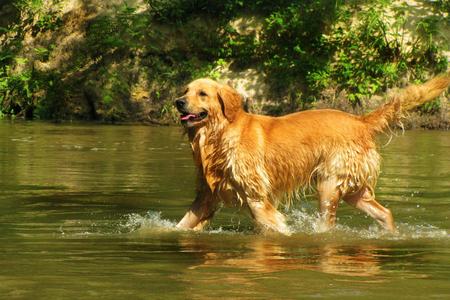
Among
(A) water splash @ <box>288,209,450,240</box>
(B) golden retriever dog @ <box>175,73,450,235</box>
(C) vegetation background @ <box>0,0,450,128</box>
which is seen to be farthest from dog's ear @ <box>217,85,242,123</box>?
(C) vegetation background @ <box>0,0,450,128</box>

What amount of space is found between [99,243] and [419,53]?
17113 mm

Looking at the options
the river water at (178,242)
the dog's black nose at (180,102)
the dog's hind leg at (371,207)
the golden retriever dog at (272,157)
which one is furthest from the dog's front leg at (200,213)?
the dog's hind leg at (371,207)

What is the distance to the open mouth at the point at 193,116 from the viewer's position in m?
8.65

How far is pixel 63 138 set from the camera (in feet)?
60.5

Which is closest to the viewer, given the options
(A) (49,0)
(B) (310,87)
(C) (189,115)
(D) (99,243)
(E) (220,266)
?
(E) (220,266)

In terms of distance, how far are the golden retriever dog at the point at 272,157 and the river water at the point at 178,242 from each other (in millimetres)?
270

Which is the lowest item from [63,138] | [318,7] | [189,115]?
[63,138]

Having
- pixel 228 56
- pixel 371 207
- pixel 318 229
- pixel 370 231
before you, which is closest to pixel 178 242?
pixel 318 229

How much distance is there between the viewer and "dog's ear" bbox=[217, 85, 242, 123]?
8.70 metres

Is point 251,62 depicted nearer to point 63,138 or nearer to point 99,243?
point 63,138

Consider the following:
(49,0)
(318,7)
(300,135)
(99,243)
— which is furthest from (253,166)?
(49,0)

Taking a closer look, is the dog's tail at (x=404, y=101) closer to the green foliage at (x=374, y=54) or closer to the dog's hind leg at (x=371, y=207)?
the dog's hind leg at (x=371, y=207)

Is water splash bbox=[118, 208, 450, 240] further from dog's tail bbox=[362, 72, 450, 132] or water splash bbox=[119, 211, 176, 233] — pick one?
dog's tail bbox=[362, 72, 450, 132]

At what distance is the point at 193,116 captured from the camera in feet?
28.4
